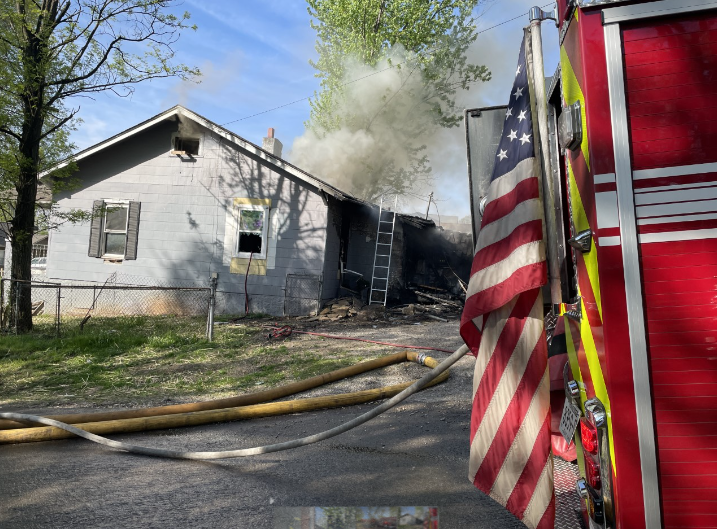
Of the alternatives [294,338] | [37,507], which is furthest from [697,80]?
[294,338]

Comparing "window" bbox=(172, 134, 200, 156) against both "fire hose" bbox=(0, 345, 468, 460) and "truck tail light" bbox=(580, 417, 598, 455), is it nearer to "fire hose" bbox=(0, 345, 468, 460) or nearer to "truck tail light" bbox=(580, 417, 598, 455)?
"fire hose" bbox=(0, 345, 468, 460)

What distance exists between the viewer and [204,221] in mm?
14203

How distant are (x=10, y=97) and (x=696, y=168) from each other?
11477mm

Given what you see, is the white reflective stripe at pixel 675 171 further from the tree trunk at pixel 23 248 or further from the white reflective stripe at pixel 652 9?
the tree trunk at pixel 23 248

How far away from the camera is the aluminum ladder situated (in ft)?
49.4

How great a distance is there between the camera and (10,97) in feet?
32.0

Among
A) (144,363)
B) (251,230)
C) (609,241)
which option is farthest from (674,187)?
(251,230)

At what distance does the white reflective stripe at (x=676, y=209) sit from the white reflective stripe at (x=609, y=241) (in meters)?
0.10

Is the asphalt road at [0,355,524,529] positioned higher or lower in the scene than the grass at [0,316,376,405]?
lower

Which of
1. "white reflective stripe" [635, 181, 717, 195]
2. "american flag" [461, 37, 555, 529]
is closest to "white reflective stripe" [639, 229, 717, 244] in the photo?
"white reflective stripe" [635, 181, 717, 195]

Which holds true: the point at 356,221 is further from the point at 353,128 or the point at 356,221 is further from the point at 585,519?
the point at 585,519

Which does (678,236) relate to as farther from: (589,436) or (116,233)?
(116,233)

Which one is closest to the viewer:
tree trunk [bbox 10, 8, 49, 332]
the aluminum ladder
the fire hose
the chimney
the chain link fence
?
the fire hose

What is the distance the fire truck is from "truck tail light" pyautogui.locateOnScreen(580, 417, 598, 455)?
0.02 meters
